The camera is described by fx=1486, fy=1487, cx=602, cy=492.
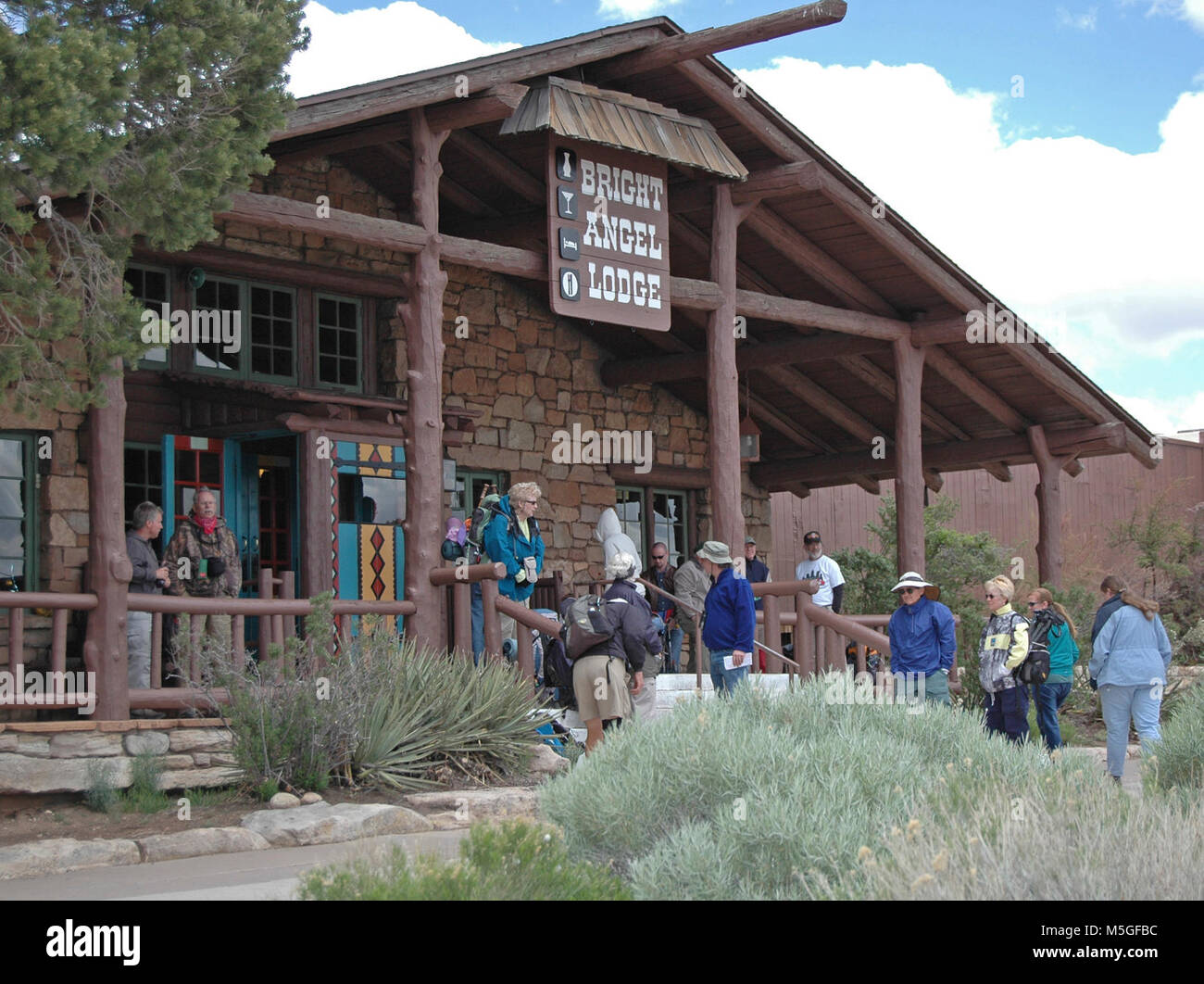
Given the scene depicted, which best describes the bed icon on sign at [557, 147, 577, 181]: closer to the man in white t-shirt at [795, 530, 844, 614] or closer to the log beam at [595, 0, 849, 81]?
the log beam at [595, 0, 849, 81]

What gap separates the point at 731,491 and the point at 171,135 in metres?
6.44

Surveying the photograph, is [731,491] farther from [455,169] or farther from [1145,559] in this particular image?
[1145,559]

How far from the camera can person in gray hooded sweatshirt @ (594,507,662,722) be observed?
985cm

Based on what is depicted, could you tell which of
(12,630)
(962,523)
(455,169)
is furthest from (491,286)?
(962,523)

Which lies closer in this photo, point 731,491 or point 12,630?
point 12,630

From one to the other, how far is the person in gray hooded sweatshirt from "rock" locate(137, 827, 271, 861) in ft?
7.35

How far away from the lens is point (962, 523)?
1024 inches

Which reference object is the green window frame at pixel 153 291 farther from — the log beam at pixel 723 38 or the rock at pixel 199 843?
the rock at pixel 199 843

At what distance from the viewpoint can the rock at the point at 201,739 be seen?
9391mm

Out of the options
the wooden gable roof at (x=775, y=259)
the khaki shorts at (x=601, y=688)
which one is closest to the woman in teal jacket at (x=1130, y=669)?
the khaki shorts at (x=601, y=688)

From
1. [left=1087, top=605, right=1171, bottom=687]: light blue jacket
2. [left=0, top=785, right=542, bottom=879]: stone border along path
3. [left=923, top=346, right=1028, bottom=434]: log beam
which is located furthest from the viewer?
[left=923, top=346, right=1028, bottom=434]: log beam

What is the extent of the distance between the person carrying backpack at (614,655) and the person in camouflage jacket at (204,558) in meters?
2.77

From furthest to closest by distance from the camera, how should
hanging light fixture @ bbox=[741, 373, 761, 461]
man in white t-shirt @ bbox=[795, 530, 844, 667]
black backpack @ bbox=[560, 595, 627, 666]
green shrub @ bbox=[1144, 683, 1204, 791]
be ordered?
hanging light fixture @ bbox=[741, 373, 761, 461] < man in white t-shirt @ bbox=[795, 530, 844, 667] < black backpack @ bbox=[560, 595, 627, 666] < green shrub @ bbox=[1144, 683, 1204, 791]

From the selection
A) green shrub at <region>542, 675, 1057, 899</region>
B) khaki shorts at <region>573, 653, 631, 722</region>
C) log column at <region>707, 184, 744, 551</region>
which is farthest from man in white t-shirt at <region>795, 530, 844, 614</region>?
green shrub at <region>542, 675, 1057, 899</region>
